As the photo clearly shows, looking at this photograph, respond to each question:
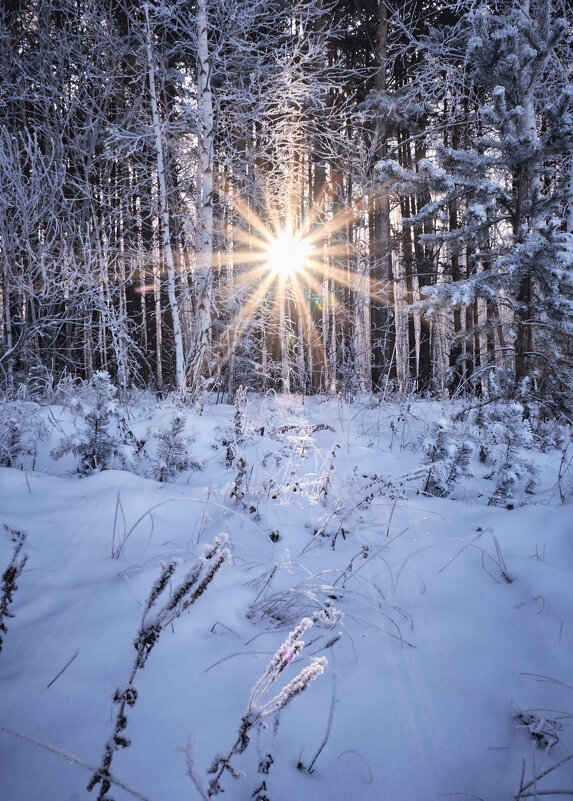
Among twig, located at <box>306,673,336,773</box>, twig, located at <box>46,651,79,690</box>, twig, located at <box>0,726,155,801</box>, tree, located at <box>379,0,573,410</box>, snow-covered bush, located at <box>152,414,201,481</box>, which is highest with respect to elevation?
tree, located at <box>379,0,573,410</box>

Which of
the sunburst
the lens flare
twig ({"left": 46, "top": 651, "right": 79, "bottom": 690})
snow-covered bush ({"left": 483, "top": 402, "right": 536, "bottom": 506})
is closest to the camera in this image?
twig ({"left": 46, "top": 651, "right": 79, "bottom": 690})

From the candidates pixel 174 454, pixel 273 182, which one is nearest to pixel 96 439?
pixel 174 454

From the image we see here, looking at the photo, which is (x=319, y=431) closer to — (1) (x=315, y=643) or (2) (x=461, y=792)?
(1) (x=315, y=643)

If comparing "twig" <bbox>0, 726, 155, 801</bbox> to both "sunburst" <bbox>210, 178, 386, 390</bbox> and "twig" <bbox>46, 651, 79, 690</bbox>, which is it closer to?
"twig" <bbox>46, 651, 79, 690</bbox>

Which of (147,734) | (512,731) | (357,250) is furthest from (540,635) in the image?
(357,250)

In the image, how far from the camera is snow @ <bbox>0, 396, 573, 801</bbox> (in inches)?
31.7

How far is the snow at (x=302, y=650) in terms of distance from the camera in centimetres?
81

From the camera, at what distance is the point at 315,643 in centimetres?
121

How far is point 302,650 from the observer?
1.18 metres

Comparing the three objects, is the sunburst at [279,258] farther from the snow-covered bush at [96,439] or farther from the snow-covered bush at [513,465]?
the snow-covered bush at [513,465]

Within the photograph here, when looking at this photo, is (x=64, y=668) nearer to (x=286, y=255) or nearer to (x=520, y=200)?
(x=520, y=200)

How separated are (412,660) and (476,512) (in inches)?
52.1

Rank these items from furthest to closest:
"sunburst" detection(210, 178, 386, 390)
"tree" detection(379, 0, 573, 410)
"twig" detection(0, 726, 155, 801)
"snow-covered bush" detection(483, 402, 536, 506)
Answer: "sunburst" detection(210, 178, 386, 390), "tree" detection(379, 0, 573, 410), "snow-covered bush" detection(483, 402, 536, 506), "twig" detection(0, 726, 155, 801)

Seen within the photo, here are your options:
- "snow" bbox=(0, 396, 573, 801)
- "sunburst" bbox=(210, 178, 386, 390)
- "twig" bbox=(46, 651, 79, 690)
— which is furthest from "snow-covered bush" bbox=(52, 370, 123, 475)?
"sunburst" bbox=(210, 178, 386, 390)
